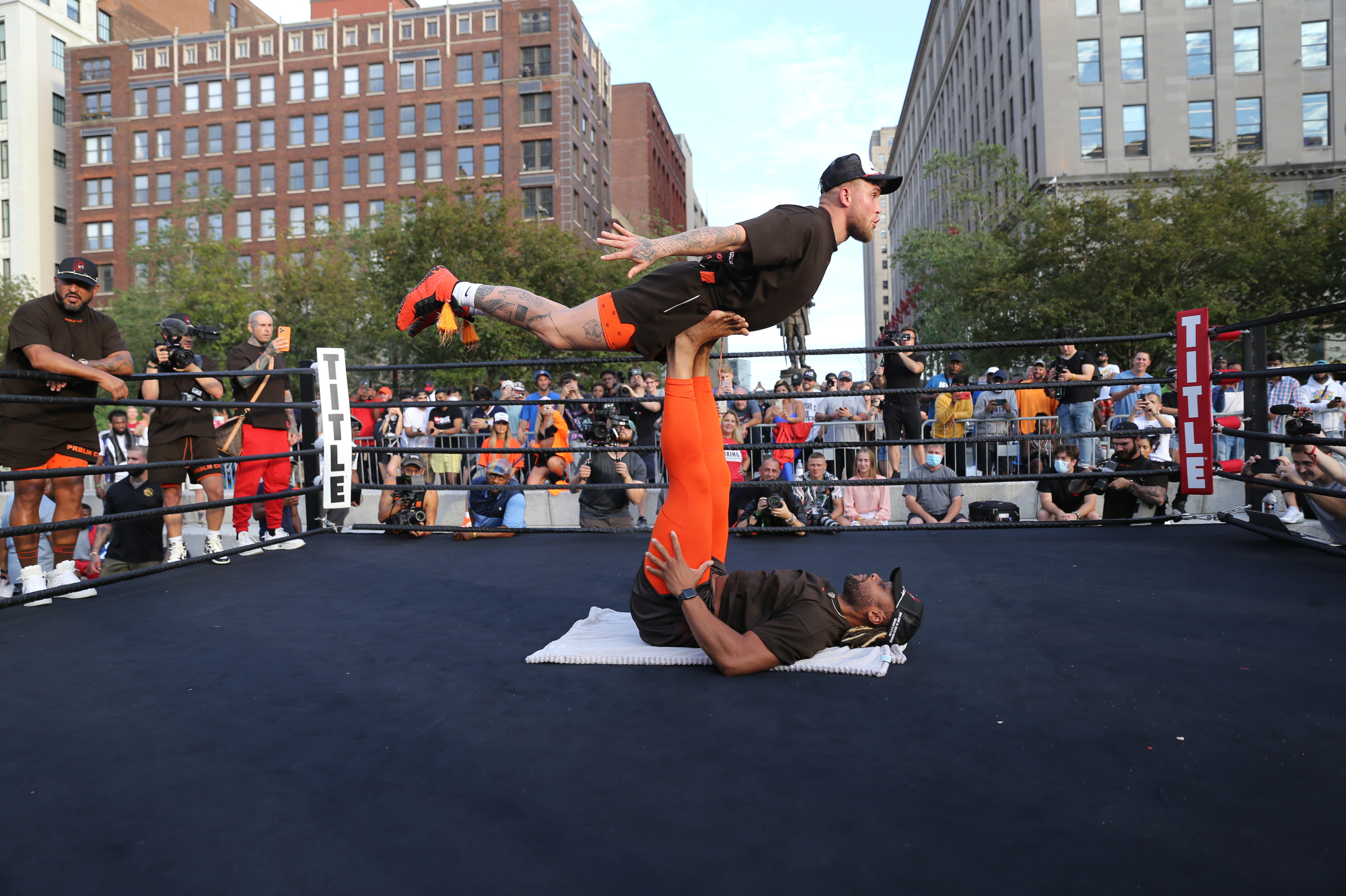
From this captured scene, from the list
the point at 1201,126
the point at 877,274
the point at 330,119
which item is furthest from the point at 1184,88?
the point at 877,274

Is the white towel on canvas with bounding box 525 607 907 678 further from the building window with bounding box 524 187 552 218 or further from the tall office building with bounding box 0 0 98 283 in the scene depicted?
the tall office building with bounding box 0 0 98 283

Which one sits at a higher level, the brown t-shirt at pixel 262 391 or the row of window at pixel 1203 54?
the row of window at pixel 1203 54

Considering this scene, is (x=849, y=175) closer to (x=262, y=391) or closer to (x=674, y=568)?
(x=674, y=568)

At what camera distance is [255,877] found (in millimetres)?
1422

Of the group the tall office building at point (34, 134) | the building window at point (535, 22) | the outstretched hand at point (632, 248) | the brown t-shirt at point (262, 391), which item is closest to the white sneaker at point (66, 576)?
the brown t-shirt at point (262, 391)

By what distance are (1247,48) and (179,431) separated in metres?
35.9

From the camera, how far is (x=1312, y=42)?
28.4 meters

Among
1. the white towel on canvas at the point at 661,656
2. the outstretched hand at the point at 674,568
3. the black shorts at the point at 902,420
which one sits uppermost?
the black shorts at the point at 902,420

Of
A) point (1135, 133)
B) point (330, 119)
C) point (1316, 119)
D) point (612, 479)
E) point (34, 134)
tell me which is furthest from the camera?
point (34, 134)

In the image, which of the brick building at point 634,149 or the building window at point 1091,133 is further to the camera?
the brick building at point 634,149

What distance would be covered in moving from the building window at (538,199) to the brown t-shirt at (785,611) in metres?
36.9

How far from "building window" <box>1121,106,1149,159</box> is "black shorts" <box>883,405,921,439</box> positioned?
27282 mm

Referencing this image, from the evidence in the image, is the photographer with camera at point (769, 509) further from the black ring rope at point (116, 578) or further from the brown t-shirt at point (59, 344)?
the brown t-shirt at point (59, 344)

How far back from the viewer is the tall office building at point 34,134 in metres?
39.9
